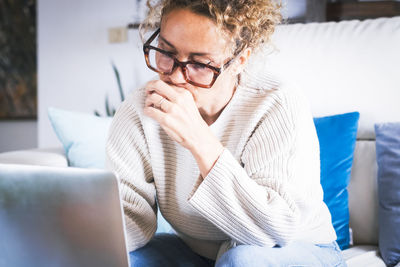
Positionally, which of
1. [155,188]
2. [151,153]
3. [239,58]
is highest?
[239,58]

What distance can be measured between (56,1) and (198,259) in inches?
92.4

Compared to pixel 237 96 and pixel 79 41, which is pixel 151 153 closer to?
pixel 237 96

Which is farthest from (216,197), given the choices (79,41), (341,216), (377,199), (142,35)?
(79,41)

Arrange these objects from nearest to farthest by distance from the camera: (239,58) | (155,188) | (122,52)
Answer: (239,58) → (155,188) → (122,52)

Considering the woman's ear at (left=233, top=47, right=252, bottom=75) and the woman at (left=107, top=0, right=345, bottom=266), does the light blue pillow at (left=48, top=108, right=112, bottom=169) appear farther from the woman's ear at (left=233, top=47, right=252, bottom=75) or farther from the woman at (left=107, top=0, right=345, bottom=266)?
the woman's ear at (left=233, top=47, right=252, bottom=75)

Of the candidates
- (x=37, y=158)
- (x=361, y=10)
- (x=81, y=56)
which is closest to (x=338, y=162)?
(x=37, y=158)

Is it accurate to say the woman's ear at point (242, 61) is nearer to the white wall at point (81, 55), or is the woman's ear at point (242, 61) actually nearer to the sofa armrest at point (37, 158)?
the sofa armrest at point (37, 158)

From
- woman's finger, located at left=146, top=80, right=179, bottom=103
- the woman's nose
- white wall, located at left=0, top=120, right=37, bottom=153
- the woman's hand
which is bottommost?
white wall, located at left=0, top=120, right=37, bottom=153

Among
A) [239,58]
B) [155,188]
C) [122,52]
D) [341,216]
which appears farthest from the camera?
[122,52]

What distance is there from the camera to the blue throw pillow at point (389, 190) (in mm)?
1163

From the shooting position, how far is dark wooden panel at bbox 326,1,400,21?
2.17 metres

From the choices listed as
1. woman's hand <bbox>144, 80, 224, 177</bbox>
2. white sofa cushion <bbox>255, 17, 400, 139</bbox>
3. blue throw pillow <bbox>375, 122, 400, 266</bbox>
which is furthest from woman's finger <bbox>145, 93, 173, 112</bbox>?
blue throw pillow <bbox>375, 122, 400, 266</bbox>

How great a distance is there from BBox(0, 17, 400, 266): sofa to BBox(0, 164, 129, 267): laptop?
0.80m

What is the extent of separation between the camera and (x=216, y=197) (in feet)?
2.78
